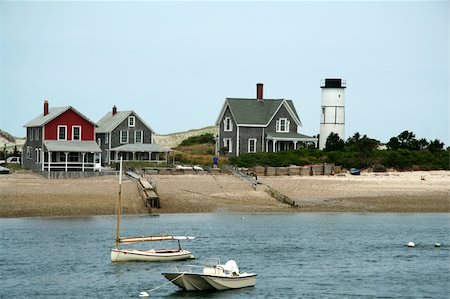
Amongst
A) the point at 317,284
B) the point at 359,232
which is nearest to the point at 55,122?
the point at 359,232

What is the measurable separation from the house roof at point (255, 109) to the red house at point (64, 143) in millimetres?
16410

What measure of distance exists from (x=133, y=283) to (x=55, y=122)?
41.1m

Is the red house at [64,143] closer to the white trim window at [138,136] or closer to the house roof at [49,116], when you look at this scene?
the house roof at [49,116]

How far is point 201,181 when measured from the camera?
67500mm

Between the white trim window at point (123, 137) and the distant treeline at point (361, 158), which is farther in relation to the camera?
the white trim window at point (123, 137)

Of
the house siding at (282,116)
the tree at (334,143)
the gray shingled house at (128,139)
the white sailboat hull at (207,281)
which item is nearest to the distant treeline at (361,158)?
the tree at (334,143)

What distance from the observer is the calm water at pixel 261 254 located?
3562 cm

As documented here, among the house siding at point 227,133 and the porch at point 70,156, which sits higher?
the house siding at point 227,133

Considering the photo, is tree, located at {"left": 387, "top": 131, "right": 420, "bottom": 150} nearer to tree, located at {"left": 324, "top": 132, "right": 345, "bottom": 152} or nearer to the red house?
tree, located at {"left": 324, "top": 132, "right": 345, "bottom": 152}

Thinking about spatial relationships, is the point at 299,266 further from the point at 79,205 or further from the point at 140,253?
the point at 79,205

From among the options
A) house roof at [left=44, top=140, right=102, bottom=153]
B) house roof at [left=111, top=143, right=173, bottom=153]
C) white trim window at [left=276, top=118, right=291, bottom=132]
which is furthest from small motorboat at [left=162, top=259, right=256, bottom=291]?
white trim window at [left=276, top=118, right=291, bottom=132]

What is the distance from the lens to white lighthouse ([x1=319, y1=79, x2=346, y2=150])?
90062 mm

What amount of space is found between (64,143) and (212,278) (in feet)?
140

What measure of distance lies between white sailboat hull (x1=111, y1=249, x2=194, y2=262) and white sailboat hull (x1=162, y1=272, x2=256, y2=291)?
5.68 m
